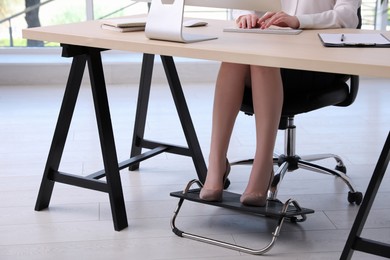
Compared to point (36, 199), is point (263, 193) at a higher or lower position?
higher

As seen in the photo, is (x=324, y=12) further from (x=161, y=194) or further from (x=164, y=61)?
(x=161, y=194)

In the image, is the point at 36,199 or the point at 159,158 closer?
the point at 36,199

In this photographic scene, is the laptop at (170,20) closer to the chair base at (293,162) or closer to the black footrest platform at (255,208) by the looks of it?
the black footrest platform at (255,208)

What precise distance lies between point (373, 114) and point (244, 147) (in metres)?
1.02

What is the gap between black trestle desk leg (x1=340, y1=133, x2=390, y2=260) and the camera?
6.39 ft

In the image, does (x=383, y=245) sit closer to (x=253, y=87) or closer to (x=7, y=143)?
(x=253, y=87)

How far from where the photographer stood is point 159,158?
3264 millimetres

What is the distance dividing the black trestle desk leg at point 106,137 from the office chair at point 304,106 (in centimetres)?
50

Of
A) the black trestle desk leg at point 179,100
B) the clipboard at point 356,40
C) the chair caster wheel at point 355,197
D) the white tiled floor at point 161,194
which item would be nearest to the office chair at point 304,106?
the chair caster wheel at point 355,197

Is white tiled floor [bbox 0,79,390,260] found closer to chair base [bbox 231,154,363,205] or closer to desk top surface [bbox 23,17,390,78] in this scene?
chair base [bbox 231,154,363,205]

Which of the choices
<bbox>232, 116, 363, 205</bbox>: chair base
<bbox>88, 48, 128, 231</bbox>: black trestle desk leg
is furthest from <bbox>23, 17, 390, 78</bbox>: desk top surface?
<bbox>232, 116, 363, 205</bbox>: chair base

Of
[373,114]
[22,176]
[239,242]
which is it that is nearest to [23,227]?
[22,176]

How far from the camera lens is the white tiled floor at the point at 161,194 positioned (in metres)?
2.31

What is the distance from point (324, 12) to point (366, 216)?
0.82 meters
